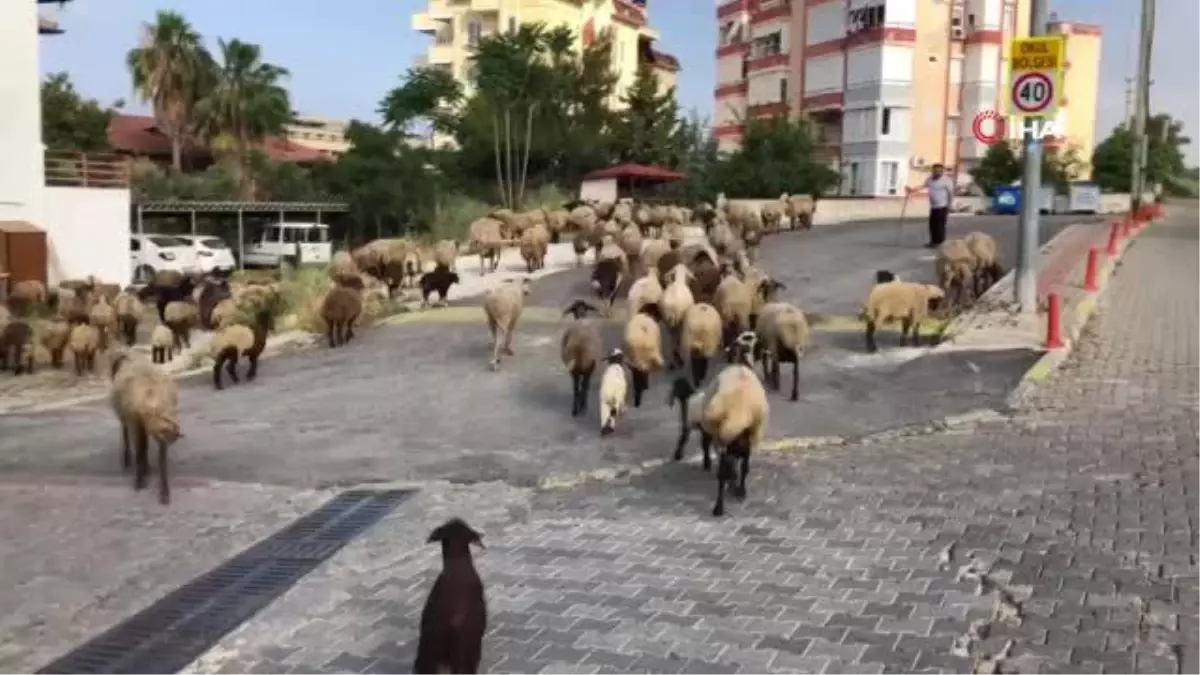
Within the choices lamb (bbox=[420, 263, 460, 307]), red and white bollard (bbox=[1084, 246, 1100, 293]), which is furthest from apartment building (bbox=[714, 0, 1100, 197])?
lamb (bbox=[420, 263, 460, 307])

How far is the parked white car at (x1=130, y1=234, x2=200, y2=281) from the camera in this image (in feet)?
106

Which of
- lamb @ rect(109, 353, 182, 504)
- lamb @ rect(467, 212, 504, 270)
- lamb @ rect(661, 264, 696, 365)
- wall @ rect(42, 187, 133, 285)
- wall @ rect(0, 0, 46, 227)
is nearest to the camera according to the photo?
lamb @ rect(109, 353, 182, 504)

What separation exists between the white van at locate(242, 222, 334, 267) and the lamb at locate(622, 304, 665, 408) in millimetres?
26112

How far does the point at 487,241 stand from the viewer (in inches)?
986

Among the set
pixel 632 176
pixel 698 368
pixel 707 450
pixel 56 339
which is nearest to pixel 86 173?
pixel 56 339

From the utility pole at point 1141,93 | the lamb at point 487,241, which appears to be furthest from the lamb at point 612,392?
the utility pole at point 1141,93

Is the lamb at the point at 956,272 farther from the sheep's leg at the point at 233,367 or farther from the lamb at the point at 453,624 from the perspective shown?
the lamb at the point at 453,624

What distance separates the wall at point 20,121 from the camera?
25.8 metres

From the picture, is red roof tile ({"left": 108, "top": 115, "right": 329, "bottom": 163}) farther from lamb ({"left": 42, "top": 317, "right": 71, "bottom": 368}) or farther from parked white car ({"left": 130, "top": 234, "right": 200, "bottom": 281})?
lamb ({"left": 42, "top": 317, "right": 71, "bottom": 368})

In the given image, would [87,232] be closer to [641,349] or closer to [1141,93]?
[641,349]

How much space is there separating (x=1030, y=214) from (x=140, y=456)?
34.6 feet

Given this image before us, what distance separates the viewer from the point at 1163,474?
8477mm

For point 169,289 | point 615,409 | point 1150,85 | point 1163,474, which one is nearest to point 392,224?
point 169,289

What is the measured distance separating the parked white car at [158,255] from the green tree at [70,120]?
43.7 feet
